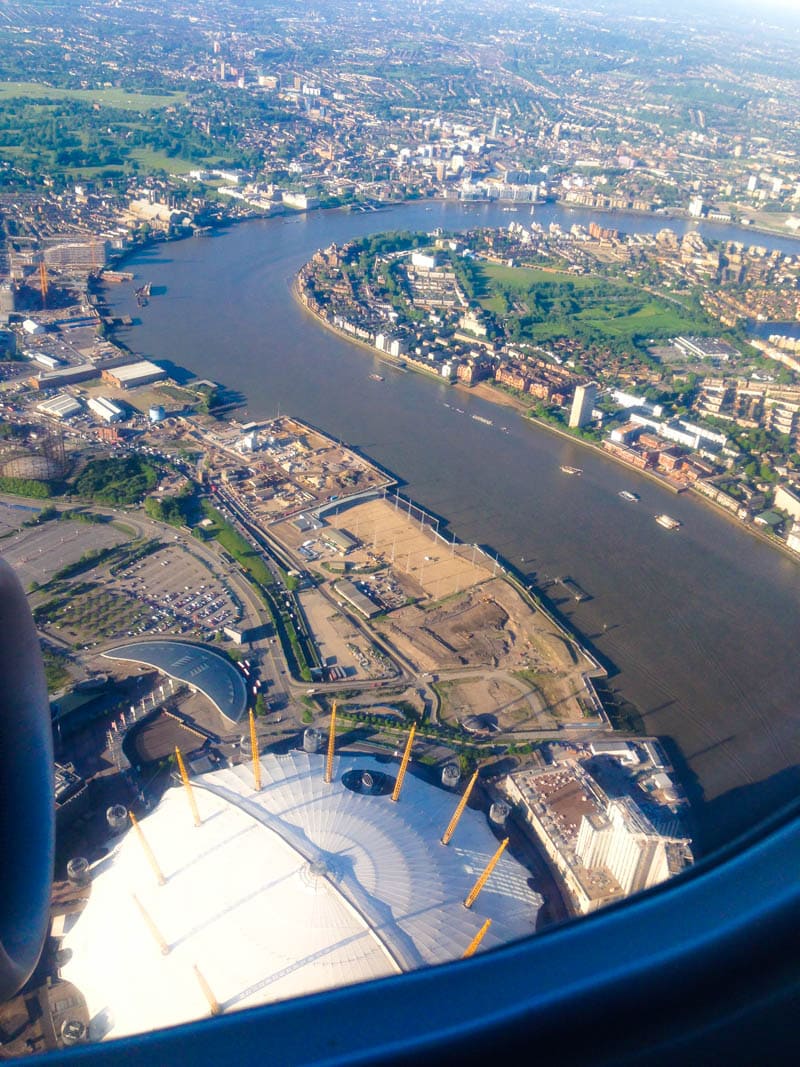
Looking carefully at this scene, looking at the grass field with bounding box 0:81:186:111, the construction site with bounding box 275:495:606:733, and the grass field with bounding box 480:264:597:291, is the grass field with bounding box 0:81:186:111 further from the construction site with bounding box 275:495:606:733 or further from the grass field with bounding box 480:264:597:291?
the construction site with bounding box 275:495:606:733

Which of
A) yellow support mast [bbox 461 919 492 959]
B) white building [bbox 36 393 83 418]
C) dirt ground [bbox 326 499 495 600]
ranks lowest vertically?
white building [bbox 36 393 83 418]

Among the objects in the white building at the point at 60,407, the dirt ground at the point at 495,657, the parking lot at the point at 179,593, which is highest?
the dirt ground at the point at 495,657

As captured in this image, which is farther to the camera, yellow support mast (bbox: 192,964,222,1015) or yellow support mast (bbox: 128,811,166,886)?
yellow support mast (bbox: 128,811,166,886)

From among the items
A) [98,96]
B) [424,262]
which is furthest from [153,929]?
[98,96]

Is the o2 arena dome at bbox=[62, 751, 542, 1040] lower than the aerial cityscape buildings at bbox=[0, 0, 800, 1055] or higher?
higher

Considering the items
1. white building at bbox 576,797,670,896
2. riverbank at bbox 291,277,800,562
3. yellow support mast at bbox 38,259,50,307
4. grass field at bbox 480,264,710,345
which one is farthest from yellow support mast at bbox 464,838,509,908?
yellow support mast at bbox 38,259,50,307

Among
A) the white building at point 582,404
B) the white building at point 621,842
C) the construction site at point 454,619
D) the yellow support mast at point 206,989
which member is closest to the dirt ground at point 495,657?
the construction site at point 454,619

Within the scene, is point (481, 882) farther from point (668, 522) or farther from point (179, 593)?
point (668, 522)

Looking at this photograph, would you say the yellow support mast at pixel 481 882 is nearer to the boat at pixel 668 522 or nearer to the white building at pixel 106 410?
the boat at pixel 668 522
